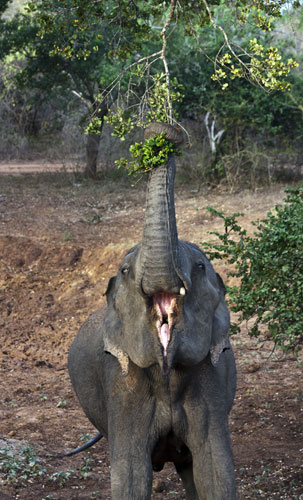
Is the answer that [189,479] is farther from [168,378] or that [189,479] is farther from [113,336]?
[113,336]

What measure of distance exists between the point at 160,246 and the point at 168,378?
38.9 inches

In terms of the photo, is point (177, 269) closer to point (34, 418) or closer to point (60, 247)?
point (34, 418)

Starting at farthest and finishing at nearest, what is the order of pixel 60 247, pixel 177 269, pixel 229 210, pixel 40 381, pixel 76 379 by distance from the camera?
1. pixel 229 210
2. pixel 60 247
3. pixel 40 381
4. pixel 76 379
5. pixel 177 269

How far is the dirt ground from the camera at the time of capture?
6000 mm

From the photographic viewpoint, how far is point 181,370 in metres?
4.02

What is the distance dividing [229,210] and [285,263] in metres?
8.95

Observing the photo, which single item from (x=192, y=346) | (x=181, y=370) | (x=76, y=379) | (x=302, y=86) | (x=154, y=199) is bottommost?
(x=76, y=379)

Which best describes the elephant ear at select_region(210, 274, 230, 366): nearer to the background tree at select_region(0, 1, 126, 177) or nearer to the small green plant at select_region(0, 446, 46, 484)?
the small green plant at select_region(0, 446, 46, 484)

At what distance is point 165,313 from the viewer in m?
3.59

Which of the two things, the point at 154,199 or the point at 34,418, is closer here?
the point at 154,199

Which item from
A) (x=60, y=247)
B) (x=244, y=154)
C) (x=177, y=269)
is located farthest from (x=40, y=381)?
(x=244, y=154)

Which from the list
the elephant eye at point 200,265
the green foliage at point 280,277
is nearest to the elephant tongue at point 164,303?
the elephant eye at point 200,265

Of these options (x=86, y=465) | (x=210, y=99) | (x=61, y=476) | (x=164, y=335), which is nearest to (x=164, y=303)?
(x=164, y=335)

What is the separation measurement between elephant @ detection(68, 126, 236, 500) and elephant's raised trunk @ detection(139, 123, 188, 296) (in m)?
0.04
